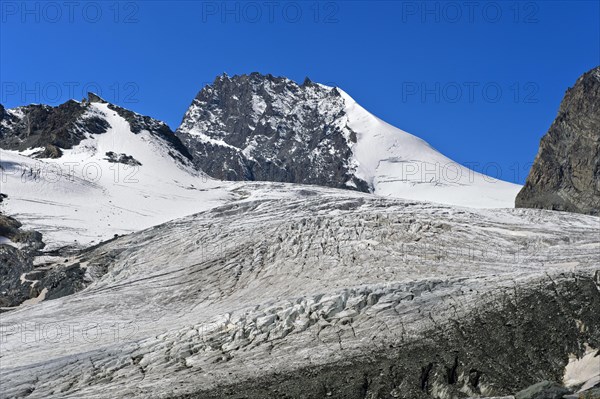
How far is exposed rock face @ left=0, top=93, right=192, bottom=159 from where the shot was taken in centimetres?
17088

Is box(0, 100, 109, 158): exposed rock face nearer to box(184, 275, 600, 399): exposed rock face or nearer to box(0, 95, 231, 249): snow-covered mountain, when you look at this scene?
box(0, 95, 231, 249): snow-covered mountain

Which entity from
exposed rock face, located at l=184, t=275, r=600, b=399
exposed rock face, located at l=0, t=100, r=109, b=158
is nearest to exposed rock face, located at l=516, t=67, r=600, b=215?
exposed rock face, located at l=0, t=100, r=109, b=158

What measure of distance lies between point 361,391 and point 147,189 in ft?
367

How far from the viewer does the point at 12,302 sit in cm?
7969

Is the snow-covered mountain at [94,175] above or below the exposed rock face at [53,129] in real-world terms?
below

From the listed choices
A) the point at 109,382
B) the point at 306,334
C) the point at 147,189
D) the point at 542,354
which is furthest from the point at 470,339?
the point at 147,189

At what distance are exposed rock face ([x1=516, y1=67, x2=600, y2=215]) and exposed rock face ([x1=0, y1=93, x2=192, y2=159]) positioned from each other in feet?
261

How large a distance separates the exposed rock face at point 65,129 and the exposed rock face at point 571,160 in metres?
79.6

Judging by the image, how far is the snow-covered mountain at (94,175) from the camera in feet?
373

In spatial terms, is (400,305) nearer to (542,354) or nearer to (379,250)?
(542,354)

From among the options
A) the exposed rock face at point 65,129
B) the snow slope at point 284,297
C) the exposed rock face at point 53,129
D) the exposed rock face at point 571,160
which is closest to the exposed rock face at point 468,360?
the snow slope at point 284,297

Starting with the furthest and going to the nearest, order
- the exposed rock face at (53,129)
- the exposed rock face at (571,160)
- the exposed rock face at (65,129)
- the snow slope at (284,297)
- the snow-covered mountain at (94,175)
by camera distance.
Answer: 1. the exposed rock face at (65,129)
2. the exposed rock face at (53,129)
3. the exposed rock face at (571,160)
4. the snow-covered mountain at (94,175)
5. the snow slope at (284,297)

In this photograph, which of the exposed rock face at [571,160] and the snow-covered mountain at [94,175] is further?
the exposed rock face at [571,160]

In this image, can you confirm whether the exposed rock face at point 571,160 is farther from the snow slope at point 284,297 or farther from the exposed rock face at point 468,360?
the exposed rock face at point 468,360
